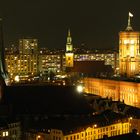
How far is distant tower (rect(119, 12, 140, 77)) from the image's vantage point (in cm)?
6369

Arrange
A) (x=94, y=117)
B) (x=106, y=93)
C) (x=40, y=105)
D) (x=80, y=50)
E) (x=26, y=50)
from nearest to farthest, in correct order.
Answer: (x=94, y=117) < (x=40, y=105) < (x=106, y=93) < (x=26, y=50) < (x=80, y=50)

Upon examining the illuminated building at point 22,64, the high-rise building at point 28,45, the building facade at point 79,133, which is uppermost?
the high-rise building at point 28,45

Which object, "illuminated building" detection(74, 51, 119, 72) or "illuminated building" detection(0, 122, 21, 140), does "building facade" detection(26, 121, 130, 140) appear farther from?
"illuminated building" detection(74, 51, 119, 72)

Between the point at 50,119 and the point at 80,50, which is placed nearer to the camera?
the point at 50,119

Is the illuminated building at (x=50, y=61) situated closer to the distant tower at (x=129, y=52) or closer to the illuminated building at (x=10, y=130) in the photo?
the distant tower at (x=129, y=52)

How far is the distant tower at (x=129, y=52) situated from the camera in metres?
63.7

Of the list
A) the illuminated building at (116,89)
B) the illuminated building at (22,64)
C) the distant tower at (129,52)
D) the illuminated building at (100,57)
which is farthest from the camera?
the illuminated building at (100,57)

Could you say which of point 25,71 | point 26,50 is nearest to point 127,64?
point 25,71

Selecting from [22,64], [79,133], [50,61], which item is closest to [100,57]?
[50,61]

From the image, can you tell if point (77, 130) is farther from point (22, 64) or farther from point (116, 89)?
point (22, 64)

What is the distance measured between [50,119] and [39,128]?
314cm

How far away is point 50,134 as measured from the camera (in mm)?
28703

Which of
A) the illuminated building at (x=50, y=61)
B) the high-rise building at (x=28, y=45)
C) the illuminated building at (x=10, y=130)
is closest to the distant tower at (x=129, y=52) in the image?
the illuminated building at (x=50, y=61)

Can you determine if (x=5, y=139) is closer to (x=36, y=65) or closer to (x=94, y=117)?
(x=94, y=117)
